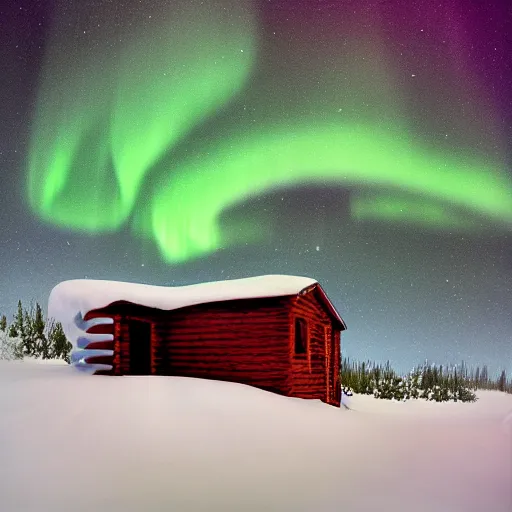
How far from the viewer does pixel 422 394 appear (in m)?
33.0

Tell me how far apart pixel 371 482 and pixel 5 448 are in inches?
223

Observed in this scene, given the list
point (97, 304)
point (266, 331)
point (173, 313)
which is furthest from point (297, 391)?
point (97, 304)

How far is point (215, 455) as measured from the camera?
9.38 metres

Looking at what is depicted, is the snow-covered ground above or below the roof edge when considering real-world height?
below

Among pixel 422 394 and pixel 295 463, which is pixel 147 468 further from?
pixel 422 394

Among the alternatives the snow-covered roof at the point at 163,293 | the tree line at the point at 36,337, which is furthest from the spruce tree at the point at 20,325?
the snow-covered roof at the point at 163,293

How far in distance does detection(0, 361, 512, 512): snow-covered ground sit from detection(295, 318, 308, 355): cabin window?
464 cm

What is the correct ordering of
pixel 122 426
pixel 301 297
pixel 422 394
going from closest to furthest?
pixel 122 426, pixel 301 297, pixel 422 394

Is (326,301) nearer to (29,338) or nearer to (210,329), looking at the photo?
(210,329)

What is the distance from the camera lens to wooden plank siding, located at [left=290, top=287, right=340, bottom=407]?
57.2ft

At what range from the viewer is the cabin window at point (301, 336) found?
18.9m

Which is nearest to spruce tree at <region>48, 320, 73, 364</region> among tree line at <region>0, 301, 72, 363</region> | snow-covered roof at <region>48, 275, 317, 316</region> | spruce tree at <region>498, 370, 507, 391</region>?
tree line at <region>0, 301, 72, 363</region>

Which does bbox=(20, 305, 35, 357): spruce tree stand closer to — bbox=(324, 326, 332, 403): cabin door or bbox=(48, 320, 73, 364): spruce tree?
bbox=(48, 320, 73, 364): spruce tree

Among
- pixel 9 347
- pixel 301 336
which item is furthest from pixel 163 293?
pixel 9 347
